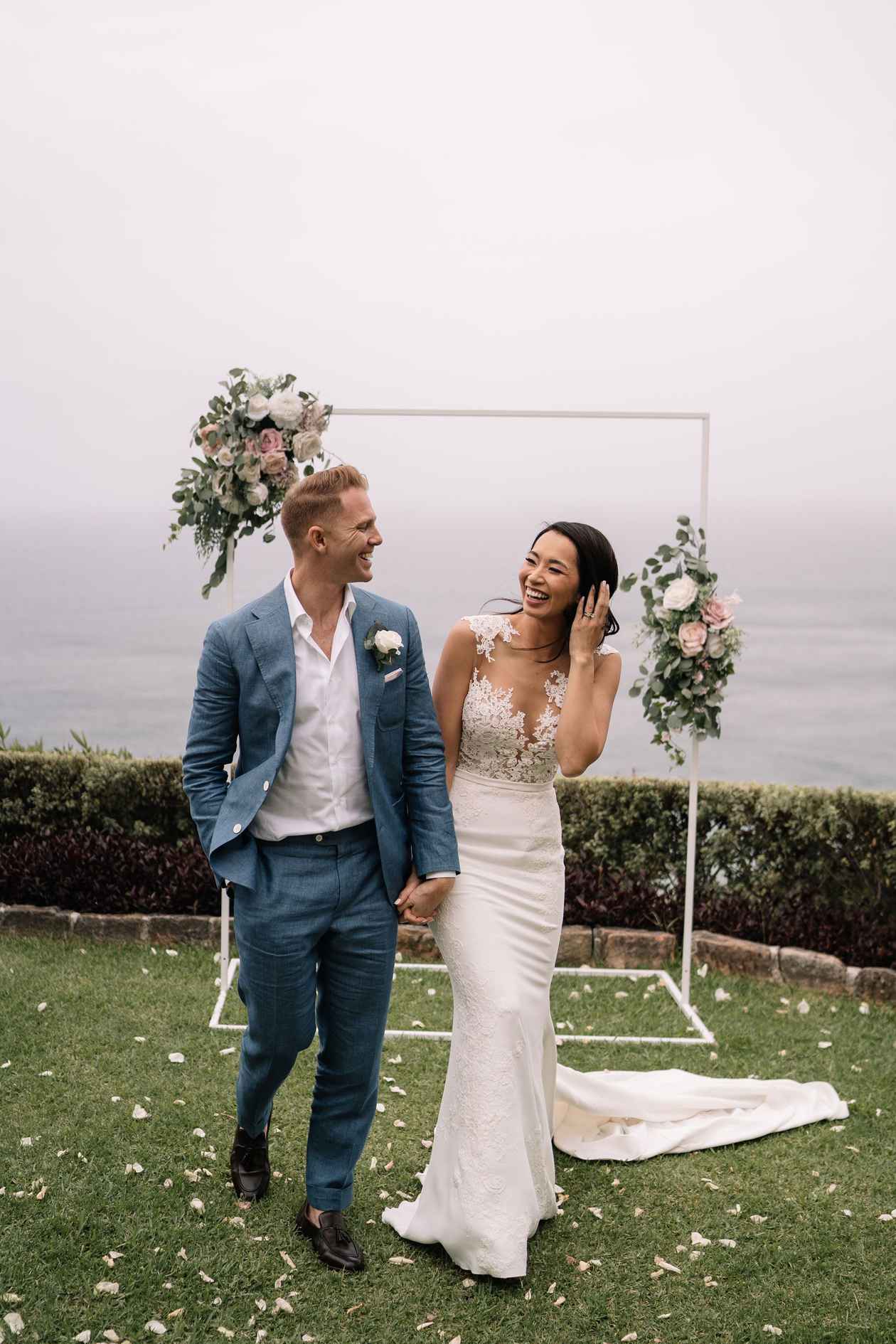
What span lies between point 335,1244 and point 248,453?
286 cm

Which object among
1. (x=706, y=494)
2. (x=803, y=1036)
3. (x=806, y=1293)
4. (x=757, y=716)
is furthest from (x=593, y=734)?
(x=757, y=716)

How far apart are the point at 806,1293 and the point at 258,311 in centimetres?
798

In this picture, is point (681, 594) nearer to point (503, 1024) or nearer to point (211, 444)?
point (211, 444)

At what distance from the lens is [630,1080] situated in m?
4.80

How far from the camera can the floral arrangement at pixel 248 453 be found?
5082 millimetres

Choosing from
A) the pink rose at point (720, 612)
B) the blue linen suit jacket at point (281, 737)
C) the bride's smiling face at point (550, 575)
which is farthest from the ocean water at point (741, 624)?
the blue linen suit jacket at point (281, 737)

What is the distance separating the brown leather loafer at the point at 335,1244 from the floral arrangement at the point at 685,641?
241cm

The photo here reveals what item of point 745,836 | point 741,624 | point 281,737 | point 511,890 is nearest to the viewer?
point 281,737

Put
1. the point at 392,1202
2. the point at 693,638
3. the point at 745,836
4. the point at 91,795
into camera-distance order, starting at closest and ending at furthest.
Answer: the point at 392,1202, the point at 693,638, the point at 745,836, the point at 91,795

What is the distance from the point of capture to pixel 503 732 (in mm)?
3971

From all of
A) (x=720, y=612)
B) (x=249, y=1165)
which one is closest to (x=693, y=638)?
(x=720, y=612)

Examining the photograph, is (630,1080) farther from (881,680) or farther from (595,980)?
(881,680)

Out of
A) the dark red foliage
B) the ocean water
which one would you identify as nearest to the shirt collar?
the dark red foliage

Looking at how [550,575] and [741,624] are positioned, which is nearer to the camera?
[550,575]
